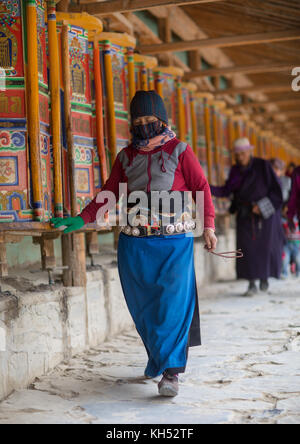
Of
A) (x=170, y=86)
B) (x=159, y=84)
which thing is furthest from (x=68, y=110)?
(x=170, y=86)

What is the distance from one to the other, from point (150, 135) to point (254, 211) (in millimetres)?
3874

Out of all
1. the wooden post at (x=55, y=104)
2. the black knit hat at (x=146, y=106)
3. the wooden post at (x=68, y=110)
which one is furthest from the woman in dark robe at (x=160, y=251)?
the wooden post at (x=68, y=110)

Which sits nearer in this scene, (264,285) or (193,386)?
(193,386)

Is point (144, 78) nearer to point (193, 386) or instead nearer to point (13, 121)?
point (13, 121)

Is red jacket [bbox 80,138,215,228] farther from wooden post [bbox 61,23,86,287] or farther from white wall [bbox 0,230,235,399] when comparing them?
white wall [bbox 0,230,235,399]

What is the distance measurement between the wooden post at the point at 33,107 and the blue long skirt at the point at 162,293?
0.64m

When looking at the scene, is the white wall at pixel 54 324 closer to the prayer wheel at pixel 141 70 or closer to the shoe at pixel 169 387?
the shoe at pixel 169 387

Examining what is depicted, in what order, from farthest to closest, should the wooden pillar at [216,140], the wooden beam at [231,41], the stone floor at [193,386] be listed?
the wooden pillar at [216,140] → the wooden beam at [231,41] → the stone floor at [193,386]

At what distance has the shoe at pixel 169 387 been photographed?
370 cm

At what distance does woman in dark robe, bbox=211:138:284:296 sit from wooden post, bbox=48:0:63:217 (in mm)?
3330

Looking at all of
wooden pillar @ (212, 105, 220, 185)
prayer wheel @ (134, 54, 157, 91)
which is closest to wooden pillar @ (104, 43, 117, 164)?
prayer wheel @ (134, 54, 157, 91)

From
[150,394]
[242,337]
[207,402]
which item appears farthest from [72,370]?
[242,337]

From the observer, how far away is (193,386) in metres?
3.93
